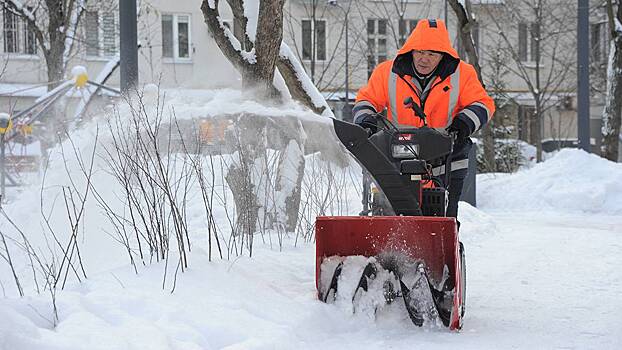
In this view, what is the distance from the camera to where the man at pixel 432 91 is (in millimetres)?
5859

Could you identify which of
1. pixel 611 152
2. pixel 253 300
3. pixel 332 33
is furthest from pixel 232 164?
pixel 332 33

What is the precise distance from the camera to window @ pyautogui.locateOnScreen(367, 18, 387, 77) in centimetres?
3085

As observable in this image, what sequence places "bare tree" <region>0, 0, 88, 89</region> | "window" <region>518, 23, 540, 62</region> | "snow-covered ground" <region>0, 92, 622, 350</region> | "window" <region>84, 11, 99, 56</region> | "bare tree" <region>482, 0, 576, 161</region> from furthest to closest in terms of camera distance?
"window" <region>518, 23, 540, 62</region> < "bare tree" <region>482, 0, 576, 161</region> < "window" <region>84, 11, 99, 56</region> < "bare tree" <region>0, 0, 88, 89</region> < "snow-covered ground" <region>0, 92, 622, 350</region>

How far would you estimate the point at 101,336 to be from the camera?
428 cm

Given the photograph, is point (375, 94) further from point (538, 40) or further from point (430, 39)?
point (538, 40)

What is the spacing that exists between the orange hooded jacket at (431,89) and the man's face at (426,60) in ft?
0.17

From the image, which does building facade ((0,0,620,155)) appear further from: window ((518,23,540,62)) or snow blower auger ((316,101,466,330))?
snow blower auger ((316,101,466,330))

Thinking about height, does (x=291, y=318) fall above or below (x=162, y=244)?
below

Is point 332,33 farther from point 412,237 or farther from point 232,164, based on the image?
point 412,237

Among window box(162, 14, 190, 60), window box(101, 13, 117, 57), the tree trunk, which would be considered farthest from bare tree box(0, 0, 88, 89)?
window box(162, 14, 190, 60)

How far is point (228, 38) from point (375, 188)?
4.02 m

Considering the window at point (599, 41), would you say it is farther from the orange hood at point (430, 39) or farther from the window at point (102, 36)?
the orange hood at point (430, 39)

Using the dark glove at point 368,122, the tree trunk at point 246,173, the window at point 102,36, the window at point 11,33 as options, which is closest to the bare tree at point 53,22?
the window at point 102,36

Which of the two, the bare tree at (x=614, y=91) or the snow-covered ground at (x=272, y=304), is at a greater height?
the bare tree at (x=614, y=91)
